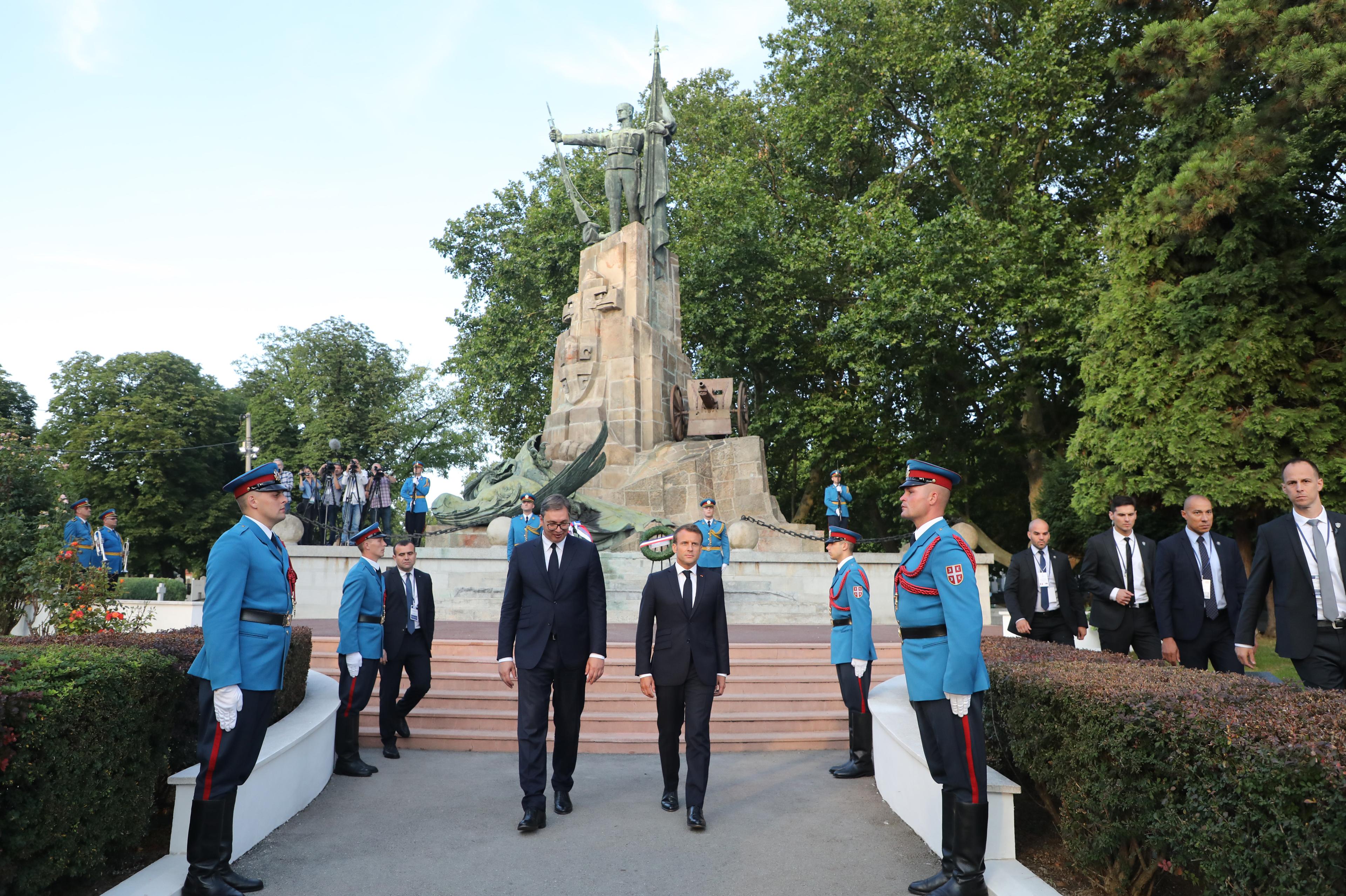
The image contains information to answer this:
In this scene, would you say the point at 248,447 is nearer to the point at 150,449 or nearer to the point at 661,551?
the point at 150,449

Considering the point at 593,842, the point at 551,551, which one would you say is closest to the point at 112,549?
the point at 551,551

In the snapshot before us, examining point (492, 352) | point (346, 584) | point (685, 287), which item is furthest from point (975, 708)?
point (492, 352)

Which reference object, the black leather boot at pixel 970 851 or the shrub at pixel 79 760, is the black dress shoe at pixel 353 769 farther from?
the black leather boot at pixel 970 851

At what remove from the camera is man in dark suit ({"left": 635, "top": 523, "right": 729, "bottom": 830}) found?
570 cm

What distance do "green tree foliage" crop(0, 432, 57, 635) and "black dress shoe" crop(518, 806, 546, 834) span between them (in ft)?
24.8

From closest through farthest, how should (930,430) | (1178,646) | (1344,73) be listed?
(1178,646), (1344,73), (930,430)

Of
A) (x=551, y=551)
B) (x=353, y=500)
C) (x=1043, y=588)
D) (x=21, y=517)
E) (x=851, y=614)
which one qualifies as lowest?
(x=851, y=614)

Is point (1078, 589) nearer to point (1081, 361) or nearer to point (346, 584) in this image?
point (346, 584)

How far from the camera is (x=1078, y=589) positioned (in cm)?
744

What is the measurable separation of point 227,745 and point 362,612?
112 inches

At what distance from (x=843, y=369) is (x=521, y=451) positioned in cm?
1401

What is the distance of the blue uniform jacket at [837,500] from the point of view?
17.4 meters

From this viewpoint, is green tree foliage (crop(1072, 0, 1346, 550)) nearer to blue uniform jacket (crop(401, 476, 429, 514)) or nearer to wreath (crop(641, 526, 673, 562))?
wreath (crop(641, 526, 673, 562))

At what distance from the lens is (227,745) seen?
4270mm
